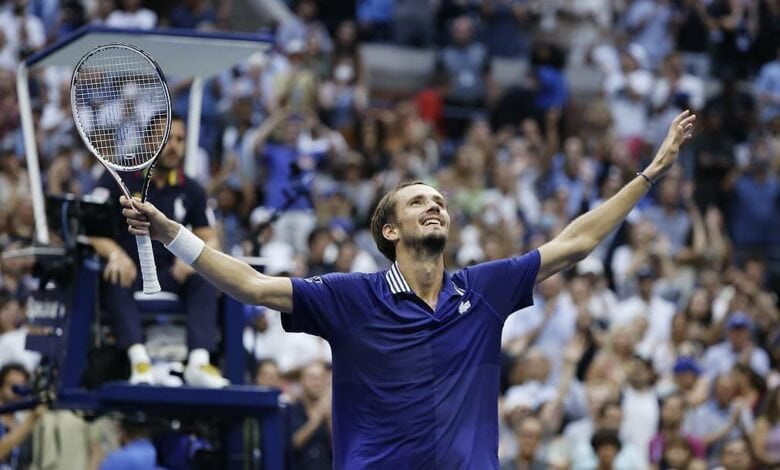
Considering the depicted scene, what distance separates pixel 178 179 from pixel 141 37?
3.10 feet

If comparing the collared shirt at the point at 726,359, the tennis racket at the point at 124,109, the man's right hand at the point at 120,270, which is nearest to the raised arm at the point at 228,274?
the tennis racket at the point at 124,109

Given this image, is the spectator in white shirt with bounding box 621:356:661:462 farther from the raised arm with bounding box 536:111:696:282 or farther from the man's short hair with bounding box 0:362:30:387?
the raised arm with bounding box 536:111:696:282

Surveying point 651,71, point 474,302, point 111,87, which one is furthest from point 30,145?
point 651,71

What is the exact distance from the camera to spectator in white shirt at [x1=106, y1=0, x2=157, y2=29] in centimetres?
1783

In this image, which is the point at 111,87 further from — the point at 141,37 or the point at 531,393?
the point at 531,393

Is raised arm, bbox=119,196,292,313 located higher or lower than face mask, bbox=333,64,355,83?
lower

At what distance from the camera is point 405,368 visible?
6723 millimetres

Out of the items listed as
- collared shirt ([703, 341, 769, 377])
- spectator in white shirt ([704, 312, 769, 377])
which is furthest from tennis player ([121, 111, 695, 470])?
spectator in white shirt ([704, 312, 769, 377])

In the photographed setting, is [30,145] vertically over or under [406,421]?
over

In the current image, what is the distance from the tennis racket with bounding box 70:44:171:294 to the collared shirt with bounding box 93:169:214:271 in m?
1.67

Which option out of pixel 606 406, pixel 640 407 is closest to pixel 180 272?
pixel 606 406

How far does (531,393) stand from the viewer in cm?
1379

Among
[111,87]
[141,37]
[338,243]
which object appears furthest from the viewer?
[338,243]

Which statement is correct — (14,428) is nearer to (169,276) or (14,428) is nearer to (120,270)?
(169,276)
